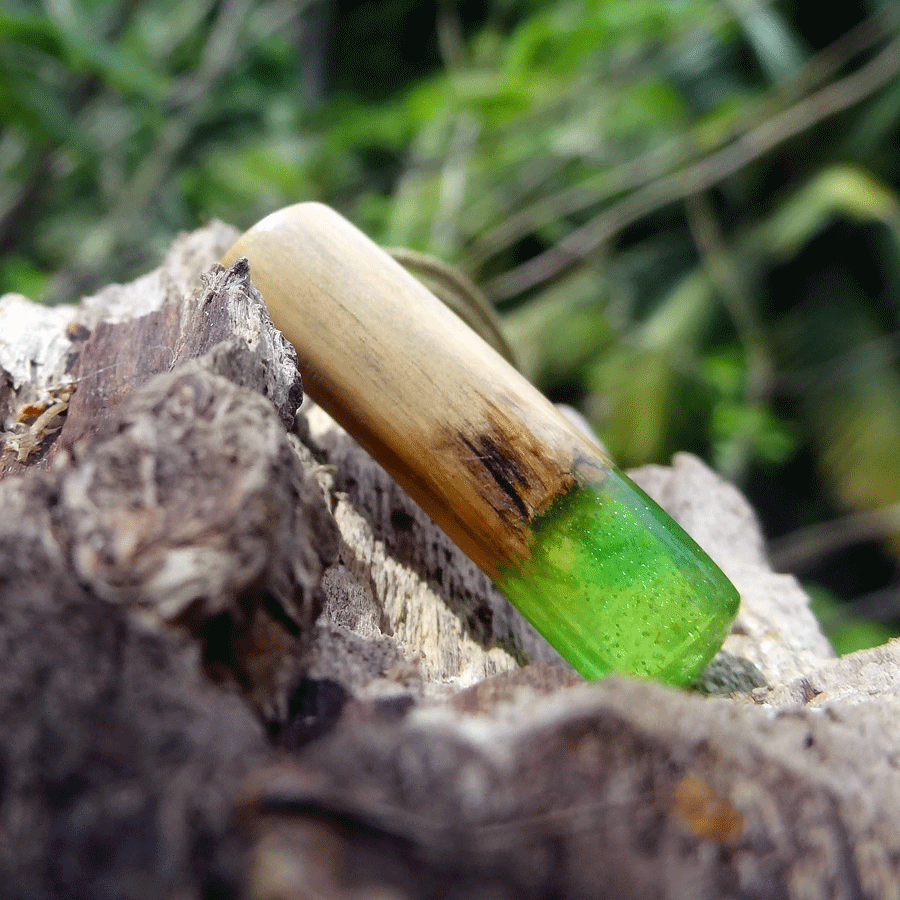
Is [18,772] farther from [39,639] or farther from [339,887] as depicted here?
[339,887]

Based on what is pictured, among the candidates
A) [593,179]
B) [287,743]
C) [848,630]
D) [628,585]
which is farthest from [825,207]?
[287,743]

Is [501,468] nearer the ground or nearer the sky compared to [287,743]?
nearer the sky

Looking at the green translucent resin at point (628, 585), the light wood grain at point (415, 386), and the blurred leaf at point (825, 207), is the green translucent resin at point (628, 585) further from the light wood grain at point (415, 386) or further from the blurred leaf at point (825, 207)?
the blurred leaf at point (825, 207)

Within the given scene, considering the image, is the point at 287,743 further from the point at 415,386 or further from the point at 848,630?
the point at 848,630

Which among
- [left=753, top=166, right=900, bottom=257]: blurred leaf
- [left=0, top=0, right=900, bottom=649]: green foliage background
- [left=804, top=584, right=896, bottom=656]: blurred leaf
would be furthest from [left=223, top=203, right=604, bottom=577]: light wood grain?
[left=753, top=166, right=900, bottom=257]: blurred leaf

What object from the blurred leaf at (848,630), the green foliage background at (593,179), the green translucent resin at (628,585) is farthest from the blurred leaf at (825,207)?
the green translucent resin at (628,585)

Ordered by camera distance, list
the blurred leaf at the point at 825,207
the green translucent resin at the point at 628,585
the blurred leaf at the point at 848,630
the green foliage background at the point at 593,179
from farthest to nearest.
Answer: the blurred leaf at the point at 825,207, the blurred leaf at the point at 848,630, the green foliage background at the point at 593,179, the green translucent resin at the point at 628,585

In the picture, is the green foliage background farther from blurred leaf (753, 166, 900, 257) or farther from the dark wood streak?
the dark wood streak
